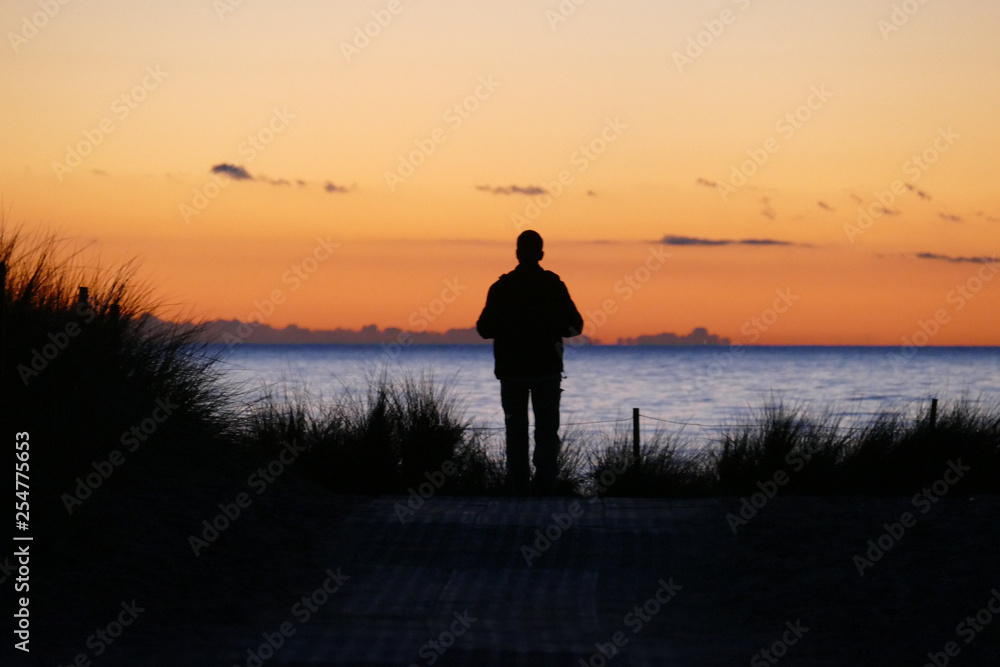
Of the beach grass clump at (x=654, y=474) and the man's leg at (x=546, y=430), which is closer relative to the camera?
the man's leg at (x=546, y=430)

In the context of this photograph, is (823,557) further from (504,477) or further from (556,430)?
(504,477)

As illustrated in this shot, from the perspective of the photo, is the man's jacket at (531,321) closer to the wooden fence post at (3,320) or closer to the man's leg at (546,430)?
the man's leg at (546,430)

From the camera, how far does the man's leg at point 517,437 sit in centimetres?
854

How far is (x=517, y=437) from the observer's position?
8.64 metres

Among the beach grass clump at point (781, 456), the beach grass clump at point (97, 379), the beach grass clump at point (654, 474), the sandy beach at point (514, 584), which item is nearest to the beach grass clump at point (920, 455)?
the beach grass clump at point (781, 456)

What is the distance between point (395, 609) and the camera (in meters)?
5.22

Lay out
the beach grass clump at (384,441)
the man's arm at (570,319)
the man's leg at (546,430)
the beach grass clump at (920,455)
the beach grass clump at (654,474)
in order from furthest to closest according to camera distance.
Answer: the beach grass clump at (654,474), the beach grass clump at (920,455), the beach grass clump at (384,441), the man's leg at (546,430), the man's arm at (570,319)

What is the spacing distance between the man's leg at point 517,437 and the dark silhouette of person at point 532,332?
0.03ft

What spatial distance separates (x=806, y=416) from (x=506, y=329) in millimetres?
3707

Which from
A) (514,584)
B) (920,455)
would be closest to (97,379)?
(514,584)

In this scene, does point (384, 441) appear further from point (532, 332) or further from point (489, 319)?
point (532, 332)

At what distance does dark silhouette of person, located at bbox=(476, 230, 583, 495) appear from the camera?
8391 mm

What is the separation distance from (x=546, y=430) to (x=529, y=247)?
1397 mm

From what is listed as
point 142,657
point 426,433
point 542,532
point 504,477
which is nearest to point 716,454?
point 504,477
